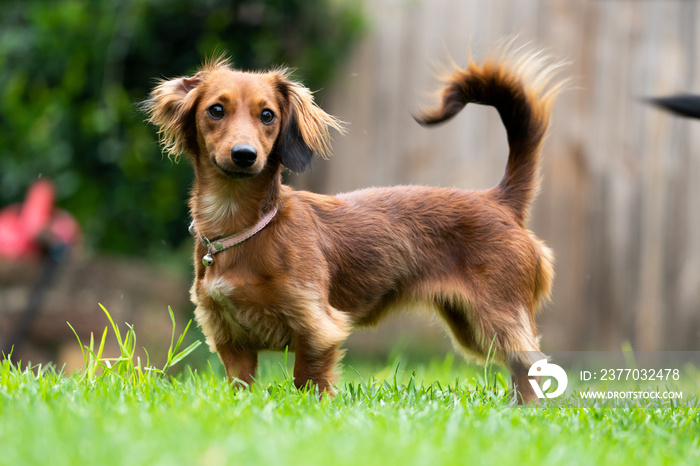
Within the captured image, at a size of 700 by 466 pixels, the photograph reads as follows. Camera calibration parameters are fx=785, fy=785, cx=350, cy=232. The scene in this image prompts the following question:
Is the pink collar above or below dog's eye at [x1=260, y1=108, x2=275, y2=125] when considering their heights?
below

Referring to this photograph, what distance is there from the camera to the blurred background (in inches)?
234

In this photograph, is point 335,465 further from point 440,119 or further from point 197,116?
point 440,119

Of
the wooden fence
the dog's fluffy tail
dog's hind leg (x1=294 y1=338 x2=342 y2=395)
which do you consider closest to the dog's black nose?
dog's hind leg (x1=294 y1=338 x2=342 y2=395)

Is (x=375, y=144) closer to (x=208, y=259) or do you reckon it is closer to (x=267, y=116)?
(x=267, y=116)

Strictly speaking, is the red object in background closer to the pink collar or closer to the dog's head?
the dog's head

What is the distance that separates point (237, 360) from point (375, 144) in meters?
3.46

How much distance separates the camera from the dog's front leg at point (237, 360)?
3.31 metres

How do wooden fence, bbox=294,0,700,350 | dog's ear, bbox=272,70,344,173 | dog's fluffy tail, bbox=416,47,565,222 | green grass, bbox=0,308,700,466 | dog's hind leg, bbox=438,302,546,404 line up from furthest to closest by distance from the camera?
1. wooden fence, bbox=294,0,700,350
2. dog's fluffy tail, bbox=416,47,565,222
3. dog's hind leg, bbox=438,302,546,404
4. dog's ear, bbox=272,70,344,173
5. green grass, bbox=0,308,700,466

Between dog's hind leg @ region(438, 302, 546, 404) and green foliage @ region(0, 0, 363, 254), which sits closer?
dog's hind leg @ region(438, 302, 546, 404)

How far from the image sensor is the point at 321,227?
3.38m

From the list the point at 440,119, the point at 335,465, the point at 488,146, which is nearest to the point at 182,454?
the point at 335,465

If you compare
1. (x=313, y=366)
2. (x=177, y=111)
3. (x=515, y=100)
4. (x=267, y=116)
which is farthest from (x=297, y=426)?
(x=515, y=100)

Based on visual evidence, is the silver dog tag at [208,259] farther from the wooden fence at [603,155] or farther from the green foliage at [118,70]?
the wooden fence at [603,155]

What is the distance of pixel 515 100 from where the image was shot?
3.75 meters
